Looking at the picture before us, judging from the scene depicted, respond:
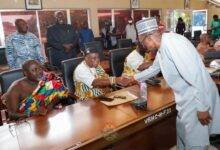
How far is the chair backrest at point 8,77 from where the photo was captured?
2.57 meters

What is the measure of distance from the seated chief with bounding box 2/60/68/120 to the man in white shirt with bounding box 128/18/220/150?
1041 millimetres

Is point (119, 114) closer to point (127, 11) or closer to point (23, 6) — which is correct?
point (23, 6)

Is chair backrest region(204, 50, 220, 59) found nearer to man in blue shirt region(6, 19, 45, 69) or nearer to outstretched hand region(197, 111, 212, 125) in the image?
outstretched hand region(197, 111, 212, 125)

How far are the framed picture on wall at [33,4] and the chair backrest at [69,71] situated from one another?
4.31m

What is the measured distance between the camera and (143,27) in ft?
6.52

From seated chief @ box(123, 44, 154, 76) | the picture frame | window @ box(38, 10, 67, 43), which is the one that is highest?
the picture frame

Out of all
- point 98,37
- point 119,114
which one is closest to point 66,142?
point 119,114

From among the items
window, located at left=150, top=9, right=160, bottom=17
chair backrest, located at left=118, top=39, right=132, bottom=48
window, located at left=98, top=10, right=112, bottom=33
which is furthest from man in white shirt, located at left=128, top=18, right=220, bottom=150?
window, located at left=150, top=9, right=160, bottom=17

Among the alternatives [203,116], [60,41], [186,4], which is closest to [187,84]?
[203,116]

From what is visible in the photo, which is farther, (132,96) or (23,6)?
(23,6)

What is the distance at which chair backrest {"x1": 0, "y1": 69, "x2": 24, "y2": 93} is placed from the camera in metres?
2.57

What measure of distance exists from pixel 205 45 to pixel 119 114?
3.60 m

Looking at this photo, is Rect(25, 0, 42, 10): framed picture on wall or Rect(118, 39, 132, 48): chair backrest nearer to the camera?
Rect(118, 39, 132, 48): chair backrest

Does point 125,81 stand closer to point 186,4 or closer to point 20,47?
point 20,47
